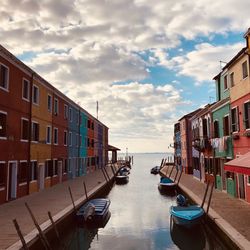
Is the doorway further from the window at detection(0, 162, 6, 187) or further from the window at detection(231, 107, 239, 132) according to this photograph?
the window at detection(231, 107, 239, 132)

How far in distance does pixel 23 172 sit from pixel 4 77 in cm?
732

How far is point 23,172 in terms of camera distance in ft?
76.9

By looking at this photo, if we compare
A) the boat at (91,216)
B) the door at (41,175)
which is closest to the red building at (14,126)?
the door at (41,175)

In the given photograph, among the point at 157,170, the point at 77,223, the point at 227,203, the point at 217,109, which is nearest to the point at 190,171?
the point at 157,170

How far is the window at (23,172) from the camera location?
2278cm

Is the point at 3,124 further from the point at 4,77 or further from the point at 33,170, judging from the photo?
the point at 33,170

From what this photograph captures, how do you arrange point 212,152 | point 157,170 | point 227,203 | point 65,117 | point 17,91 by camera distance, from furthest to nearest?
point 157,170 < point 65,117 < point 212,152 < point 17,91 < point 227,203

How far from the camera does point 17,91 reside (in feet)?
73.3

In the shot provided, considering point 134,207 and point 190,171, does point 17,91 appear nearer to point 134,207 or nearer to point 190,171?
point 134,207

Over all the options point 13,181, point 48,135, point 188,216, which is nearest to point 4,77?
point 13,181

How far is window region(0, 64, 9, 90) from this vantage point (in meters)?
20.1

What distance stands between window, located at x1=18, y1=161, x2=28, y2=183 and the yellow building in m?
1.13

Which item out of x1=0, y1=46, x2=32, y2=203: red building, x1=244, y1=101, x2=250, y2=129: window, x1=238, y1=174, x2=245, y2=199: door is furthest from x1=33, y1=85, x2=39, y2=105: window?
x1=238, y1=174, x2=245, y2=199: door

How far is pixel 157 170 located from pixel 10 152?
155 ft
